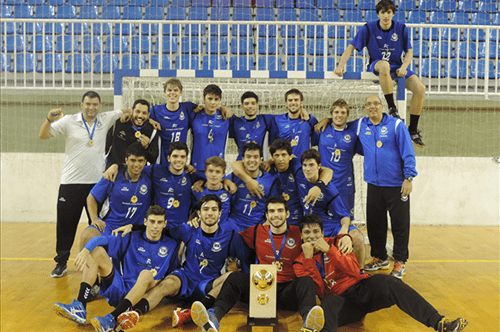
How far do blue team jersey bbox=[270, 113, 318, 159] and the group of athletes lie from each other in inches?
0.5

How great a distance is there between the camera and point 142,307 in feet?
10.6

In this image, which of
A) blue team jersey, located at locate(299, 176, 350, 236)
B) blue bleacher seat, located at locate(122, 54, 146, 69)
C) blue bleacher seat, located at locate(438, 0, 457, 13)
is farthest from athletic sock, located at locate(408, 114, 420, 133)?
blue bleacher seat, located at locate(438, 0, 457, 13)

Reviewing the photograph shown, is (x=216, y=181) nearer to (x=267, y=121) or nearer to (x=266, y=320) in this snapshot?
(x=267, y=121)

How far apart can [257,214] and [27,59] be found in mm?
7209

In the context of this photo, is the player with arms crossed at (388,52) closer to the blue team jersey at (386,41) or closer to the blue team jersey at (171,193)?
the blue team jersey at (386,41)

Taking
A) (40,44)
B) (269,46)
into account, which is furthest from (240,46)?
(40,44)

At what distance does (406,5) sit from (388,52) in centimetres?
646

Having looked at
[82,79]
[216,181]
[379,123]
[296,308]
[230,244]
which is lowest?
[296,308]

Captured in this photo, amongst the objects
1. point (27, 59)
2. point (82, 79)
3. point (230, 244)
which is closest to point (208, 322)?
point (230, 244)

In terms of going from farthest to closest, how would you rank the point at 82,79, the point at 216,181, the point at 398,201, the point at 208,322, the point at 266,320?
the point at 82,79 → the point at 398,201 → the point at 216,181 → the point at 266,320 → the point at 208,322

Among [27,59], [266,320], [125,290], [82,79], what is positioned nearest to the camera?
[266,320]

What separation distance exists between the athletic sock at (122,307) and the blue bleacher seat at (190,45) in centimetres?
632

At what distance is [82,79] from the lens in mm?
7848

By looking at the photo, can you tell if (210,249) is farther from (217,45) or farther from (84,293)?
(217,45)
